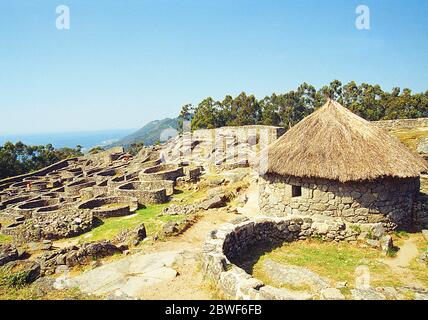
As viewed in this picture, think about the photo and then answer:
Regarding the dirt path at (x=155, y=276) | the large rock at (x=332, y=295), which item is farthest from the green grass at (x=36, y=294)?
the large rock at (x=332, y=295)

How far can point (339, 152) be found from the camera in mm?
11453

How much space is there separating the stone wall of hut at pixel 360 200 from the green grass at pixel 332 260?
1.23 metres

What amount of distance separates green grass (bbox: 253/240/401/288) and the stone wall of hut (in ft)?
4.04

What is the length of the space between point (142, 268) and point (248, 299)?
375 cm

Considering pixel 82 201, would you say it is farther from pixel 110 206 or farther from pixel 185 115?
pixel 185 115

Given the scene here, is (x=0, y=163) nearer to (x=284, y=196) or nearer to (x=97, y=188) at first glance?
(x=97, y=188)

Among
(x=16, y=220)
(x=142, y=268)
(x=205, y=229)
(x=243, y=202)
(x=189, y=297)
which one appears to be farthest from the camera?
(x=16, y=220)

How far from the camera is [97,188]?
2250cm

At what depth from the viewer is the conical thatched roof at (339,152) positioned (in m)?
11.0

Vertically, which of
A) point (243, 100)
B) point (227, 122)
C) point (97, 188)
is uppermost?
point (243, 100)

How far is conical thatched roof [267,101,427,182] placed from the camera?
1096cm

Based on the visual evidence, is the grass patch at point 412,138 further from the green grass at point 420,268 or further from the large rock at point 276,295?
the large rock at point 276,295
